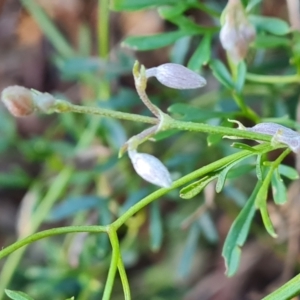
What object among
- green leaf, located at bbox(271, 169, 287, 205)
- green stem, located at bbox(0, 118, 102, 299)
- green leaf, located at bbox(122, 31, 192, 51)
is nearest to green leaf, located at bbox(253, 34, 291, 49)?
green leaf, located at bbox(122, 31, 192, 51)

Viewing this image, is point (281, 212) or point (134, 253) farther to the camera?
point (134, 253)

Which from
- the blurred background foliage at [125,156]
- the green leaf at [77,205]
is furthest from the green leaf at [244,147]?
the green leaf at [77,205]

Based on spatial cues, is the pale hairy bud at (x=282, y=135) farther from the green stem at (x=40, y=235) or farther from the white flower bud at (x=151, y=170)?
the green stem at (x=40, y=235)

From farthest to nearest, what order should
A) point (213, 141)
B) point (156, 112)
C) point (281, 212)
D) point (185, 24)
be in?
point (281, 212) < point (185, 24) < point (213, 141) < point (156, 112)

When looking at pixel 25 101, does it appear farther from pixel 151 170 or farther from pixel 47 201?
pixel 47 201

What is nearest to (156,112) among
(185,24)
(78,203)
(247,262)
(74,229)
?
(74,229)

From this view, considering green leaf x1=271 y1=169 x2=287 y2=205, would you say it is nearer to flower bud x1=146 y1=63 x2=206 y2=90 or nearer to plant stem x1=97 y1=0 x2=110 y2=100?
flower bud x1=146 y1=63 x2=206 y2=90

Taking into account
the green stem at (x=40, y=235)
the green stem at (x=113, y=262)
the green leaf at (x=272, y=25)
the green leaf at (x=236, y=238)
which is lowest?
the green leaf at (x=236, y=238)

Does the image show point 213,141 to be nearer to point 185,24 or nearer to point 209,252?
point 185,24
